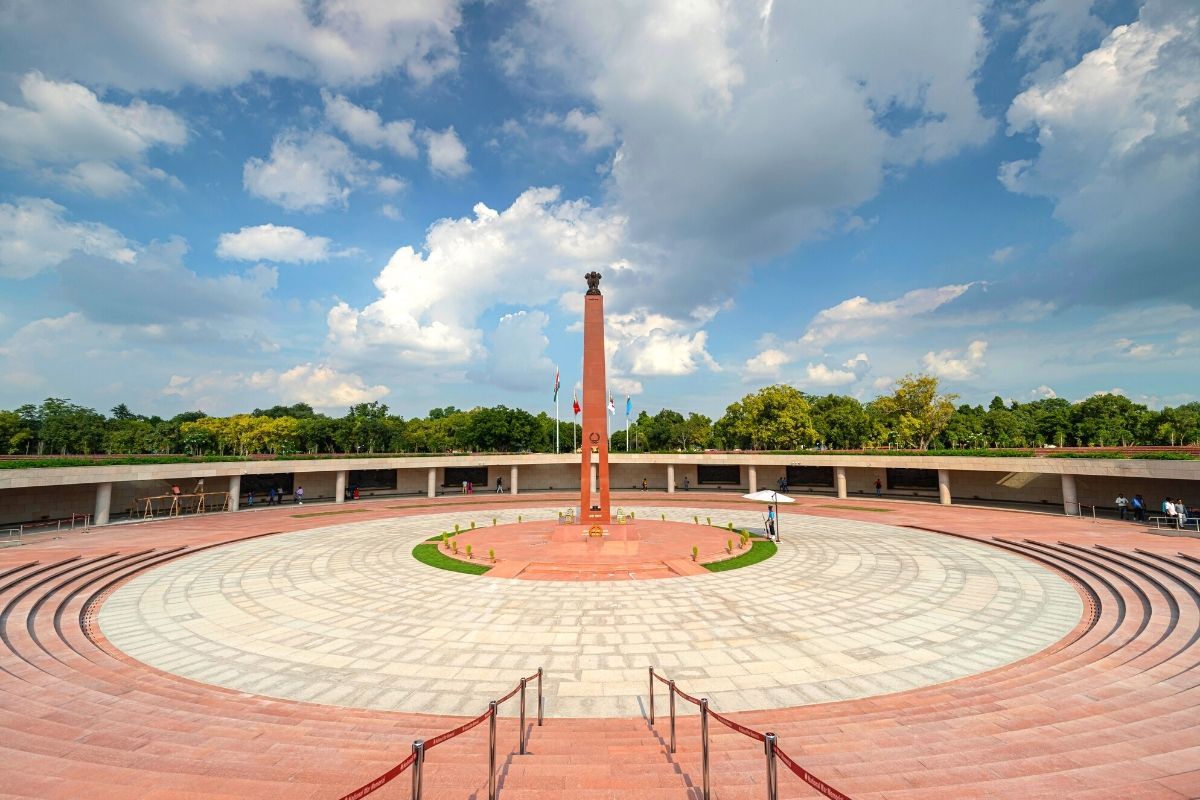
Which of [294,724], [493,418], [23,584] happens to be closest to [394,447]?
[493,418]

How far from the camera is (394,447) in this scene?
86625 millimetres

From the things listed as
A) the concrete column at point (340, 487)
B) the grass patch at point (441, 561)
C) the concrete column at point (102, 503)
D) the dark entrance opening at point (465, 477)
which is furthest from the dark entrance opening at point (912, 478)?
the concrete column at point (102, 503)

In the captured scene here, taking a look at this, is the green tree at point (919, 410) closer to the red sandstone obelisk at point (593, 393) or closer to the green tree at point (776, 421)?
the green tree at point (776, 421)

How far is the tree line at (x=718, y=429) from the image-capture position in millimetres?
59156

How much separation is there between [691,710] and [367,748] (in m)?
5.01

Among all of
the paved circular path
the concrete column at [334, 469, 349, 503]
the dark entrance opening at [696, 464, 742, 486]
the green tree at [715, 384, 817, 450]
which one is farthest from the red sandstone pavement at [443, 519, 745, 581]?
the green tree at [715, 384, 817, 450]

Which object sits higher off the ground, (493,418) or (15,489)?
(493,418)

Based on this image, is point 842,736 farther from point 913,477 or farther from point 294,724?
point 913,477

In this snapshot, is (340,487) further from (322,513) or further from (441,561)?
(441,561)

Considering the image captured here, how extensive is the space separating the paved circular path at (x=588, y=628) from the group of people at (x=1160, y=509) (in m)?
10.2

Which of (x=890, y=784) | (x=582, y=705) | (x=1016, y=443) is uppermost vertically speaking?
(x=1016, y=443)

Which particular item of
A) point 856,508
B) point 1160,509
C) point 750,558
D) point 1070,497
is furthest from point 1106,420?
point 750,558

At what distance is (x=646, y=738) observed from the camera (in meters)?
7.64

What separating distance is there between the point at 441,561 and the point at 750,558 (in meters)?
12.0
